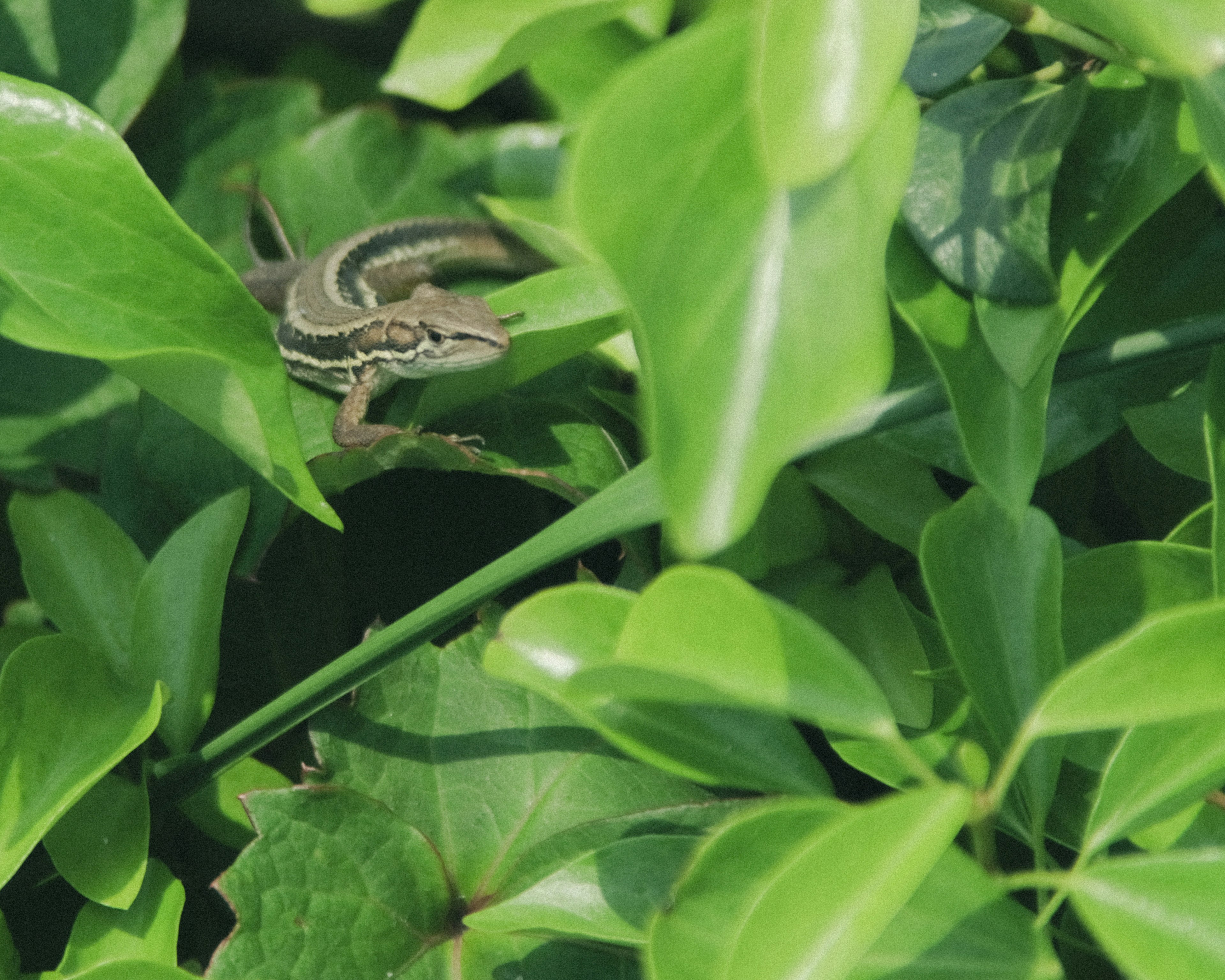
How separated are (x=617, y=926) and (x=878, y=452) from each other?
360 mm

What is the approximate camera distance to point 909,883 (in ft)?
1.44

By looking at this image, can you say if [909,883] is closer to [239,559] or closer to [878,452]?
[878,452]

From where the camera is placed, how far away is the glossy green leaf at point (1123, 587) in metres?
0.66

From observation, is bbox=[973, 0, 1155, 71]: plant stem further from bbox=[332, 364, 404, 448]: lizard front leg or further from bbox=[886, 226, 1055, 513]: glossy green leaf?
bbox=[332, 364, 404, 448]: lizard front leg

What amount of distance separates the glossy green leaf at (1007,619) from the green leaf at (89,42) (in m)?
1.03

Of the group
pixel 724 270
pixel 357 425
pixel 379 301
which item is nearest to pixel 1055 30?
pixel 724 270

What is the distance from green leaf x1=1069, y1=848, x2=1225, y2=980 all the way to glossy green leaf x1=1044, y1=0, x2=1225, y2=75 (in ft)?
1.09

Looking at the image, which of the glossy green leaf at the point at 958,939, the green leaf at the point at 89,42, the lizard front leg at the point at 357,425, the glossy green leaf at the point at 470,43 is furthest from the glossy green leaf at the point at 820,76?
the green leaf at the point at 89,42

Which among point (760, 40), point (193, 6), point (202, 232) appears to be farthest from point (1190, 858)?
point (193, 6)

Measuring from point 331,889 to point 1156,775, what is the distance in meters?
0.51

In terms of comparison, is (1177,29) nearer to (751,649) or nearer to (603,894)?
(751,649)

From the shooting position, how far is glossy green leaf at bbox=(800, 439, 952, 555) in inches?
29.6

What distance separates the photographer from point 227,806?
2.66 ft

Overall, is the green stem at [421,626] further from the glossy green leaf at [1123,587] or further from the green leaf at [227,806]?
the glossy green leaf at [1123,587]
